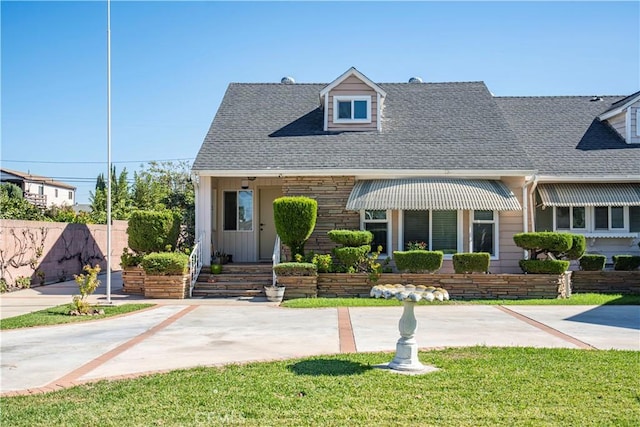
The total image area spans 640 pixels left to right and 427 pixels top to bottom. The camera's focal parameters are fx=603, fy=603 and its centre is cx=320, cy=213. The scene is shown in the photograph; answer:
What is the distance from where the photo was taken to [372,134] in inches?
887

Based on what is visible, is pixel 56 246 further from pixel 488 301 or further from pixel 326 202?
pixel 488 301

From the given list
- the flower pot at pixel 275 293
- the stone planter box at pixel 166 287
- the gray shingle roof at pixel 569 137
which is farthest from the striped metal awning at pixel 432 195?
the stone planter box at pixel 166 287

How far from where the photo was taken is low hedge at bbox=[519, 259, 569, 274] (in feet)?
59.7

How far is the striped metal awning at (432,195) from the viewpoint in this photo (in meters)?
19.2

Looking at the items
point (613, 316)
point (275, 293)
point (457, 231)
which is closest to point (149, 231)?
point (275, 293)

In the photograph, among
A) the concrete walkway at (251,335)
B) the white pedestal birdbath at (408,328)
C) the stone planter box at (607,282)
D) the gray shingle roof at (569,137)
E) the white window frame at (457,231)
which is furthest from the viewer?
the gray shingle roof at (569,137)

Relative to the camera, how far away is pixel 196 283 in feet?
63.2

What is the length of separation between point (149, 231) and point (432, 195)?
30.2 feet

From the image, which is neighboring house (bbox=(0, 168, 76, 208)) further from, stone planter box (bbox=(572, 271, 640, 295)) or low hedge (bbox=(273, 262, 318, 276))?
stone planter box (bbox=(572, 271, 640, 295))

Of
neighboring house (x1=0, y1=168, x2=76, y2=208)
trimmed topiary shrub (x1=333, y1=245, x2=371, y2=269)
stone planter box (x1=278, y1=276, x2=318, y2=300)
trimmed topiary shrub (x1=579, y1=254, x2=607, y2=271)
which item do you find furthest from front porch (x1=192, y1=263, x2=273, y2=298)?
neighboring house (x1=0, y1=168, x2=76, y2=208)

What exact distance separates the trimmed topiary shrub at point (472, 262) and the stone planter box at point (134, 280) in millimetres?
10042

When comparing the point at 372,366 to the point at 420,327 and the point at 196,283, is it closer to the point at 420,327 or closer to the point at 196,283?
the point at 420,327

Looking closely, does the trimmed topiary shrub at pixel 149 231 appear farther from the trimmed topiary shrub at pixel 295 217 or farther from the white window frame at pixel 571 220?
the white window frame at pixel 571 220

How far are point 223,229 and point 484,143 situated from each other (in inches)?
402
